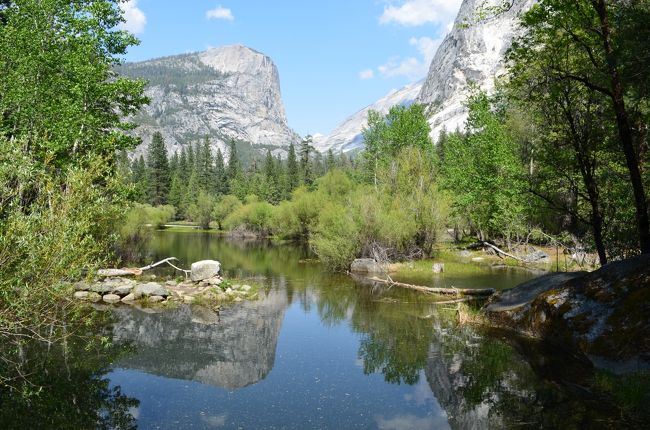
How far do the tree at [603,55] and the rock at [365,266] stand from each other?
2029cm

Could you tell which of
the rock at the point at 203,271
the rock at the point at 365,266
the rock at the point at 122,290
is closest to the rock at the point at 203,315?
the rock at the point at 122,290

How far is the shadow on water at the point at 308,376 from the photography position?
1140 cm

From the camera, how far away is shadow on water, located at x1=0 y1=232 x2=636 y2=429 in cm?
1140

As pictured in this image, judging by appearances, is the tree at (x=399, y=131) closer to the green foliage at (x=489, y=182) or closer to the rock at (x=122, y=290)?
the green foliage at (x=489, y=182)

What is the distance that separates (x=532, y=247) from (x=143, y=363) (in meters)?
38.6

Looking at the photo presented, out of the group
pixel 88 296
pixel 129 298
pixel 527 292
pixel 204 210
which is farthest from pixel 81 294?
pixel 204 210

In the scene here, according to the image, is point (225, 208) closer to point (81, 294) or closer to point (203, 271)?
point (203, 271)

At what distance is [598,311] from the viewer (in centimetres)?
1421

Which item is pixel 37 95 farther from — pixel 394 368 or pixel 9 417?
pixel 394 368

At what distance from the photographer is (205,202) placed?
99062mm

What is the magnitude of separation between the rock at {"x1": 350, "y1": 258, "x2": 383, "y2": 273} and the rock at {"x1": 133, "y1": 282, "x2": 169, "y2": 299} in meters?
15.8

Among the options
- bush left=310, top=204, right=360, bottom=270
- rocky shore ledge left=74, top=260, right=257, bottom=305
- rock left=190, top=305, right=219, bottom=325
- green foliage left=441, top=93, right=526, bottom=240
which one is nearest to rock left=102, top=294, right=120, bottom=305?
rocky shore ledge left=74, top=260, right=257, bottom=305

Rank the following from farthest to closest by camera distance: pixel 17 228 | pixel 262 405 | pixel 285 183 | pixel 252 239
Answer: pixel 285 183 → pixel 252 239 → pixel 262 405 → pixel 17 228

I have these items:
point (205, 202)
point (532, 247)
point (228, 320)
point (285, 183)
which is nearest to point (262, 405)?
point (228, 320)
